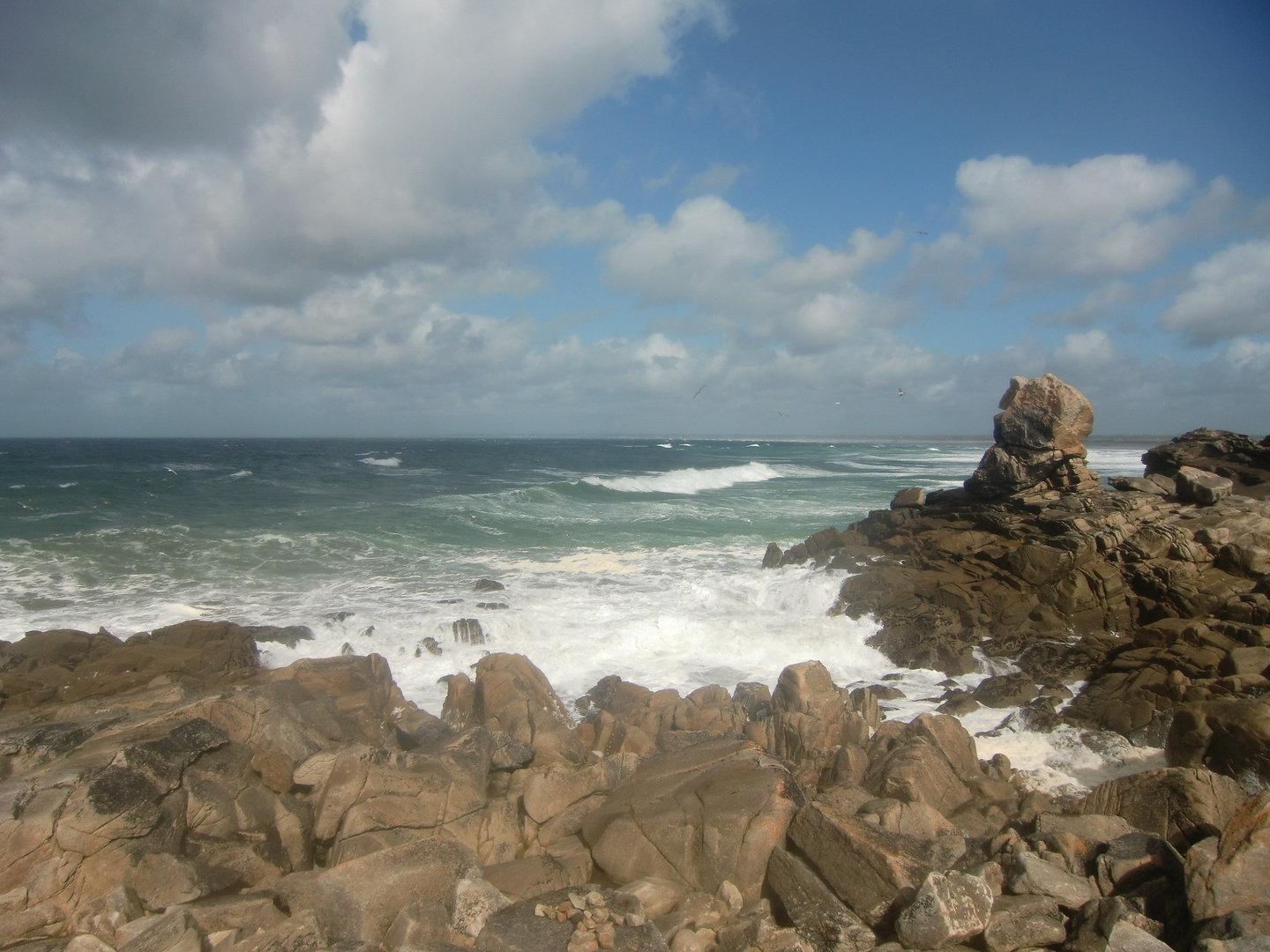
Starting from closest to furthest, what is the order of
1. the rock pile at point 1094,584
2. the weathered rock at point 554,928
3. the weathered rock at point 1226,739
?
the weathered rock at point 554,928 < the weathered rock at point 1226,739 < the rock pile at point 1094,584

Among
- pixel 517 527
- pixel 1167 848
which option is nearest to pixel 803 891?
pixel 1167 848

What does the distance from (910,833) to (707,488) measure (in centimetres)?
3760

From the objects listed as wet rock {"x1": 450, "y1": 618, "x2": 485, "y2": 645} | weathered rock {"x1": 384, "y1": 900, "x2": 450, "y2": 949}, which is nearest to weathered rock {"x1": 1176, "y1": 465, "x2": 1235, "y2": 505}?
wet rock {"x1": 450, "y1": 618, "x2": 485, "y2": 645}

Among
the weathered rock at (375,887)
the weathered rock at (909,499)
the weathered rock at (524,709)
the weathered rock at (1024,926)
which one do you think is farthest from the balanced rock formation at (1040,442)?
the weathered rock at (375,887)

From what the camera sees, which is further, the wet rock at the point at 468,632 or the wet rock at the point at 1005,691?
the wet rock at the point at 468,632

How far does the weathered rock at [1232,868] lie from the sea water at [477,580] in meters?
3.59

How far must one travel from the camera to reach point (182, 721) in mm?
6594

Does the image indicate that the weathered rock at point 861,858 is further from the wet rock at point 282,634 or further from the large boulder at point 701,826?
the wet rock at point 282,634

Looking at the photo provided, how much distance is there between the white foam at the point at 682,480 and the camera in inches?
1656

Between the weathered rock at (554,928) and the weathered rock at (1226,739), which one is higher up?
the weathered rock at (1226,739)

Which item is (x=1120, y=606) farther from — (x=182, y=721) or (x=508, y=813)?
(x=182, y=721)

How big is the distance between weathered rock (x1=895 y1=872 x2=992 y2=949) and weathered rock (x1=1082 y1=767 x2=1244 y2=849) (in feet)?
7.22

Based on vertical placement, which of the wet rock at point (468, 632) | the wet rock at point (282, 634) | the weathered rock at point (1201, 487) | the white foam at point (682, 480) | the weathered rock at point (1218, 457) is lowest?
the wet rock at point (468, 632)

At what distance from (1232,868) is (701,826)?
3464 mm
